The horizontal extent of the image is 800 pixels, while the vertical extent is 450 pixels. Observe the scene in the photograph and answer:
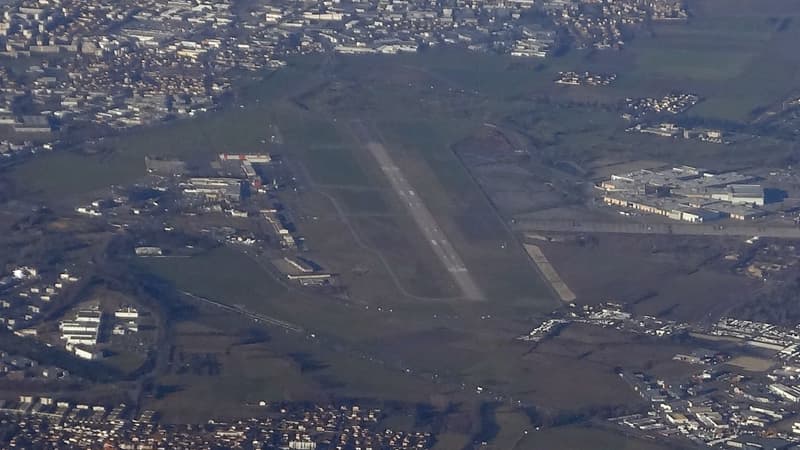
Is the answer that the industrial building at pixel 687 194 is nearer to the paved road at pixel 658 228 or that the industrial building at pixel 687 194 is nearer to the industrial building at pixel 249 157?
the paved road at pixel 658 228

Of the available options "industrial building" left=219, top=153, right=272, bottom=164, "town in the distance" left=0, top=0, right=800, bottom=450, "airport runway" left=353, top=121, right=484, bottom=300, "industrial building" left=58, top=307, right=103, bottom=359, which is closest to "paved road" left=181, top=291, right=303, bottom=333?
"town in the distance" left=0, top=0, right=800, bottom=450

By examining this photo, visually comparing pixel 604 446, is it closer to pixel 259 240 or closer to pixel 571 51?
pixel 259 240

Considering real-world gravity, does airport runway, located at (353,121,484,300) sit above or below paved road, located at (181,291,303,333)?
below

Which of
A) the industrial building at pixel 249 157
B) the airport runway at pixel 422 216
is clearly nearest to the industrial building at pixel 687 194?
the airport runway at pixel 422 216

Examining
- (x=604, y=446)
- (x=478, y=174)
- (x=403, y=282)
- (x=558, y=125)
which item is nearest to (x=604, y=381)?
(x=604, y=446)

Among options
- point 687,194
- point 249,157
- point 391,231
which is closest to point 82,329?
point 391,231

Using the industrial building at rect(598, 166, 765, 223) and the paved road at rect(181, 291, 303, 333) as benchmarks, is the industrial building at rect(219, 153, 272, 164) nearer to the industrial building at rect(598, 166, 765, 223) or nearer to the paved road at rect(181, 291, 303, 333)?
the industrial building at rect(598, 166, 765, 223)
